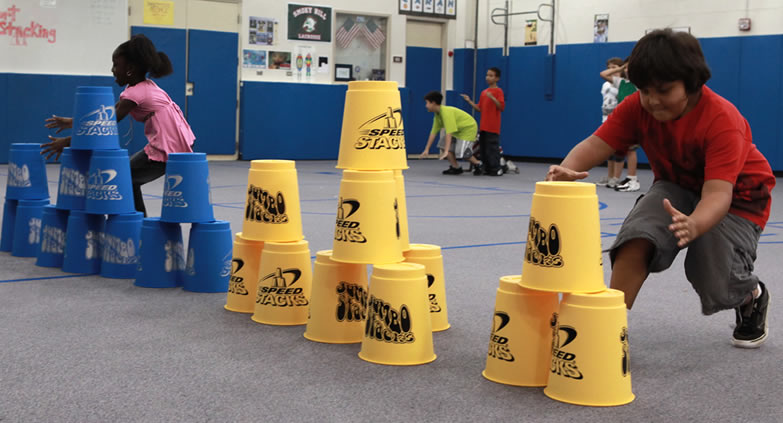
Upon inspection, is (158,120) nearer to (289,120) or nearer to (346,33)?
(289,120)

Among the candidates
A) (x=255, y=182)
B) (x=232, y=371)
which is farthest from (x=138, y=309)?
(x=232, y=371)

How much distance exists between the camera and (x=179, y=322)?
328 centimetres

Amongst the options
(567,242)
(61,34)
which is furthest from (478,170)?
(567,242)

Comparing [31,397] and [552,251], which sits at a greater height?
[552,251]

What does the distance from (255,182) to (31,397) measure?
52.3 inches

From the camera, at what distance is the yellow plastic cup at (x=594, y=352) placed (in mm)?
2400

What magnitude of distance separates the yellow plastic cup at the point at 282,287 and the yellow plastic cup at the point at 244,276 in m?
0.15

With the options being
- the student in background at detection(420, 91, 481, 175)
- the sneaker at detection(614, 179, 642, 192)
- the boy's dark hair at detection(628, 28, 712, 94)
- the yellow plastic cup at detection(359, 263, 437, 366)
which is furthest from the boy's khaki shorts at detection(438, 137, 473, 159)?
the boy's dark hair at detection(628, 28, 712, 94)

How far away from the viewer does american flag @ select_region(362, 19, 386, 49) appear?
13.8m

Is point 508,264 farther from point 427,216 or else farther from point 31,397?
point 31,397

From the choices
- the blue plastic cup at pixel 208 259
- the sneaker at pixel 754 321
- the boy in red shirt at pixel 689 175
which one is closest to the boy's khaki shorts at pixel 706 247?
the boy in red shirt at pixel 689 175

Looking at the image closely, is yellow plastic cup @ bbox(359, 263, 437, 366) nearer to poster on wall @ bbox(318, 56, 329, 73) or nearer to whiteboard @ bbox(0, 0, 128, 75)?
whiteboard @ bbox(0, 0, 128, 75)

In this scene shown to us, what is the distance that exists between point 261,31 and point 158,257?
9.20m

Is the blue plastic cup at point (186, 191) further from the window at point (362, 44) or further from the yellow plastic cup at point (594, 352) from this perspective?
the window at point (362, 44)
